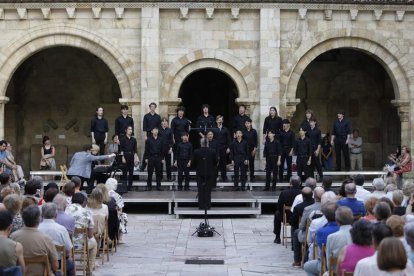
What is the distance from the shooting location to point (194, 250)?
53.7 ft

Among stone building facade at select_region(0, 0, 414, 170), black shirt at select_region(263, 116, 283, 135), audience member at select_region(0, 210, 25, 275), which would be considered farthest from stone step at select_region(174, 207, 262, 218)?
audience member at select_region(0, 210, 25, 275)

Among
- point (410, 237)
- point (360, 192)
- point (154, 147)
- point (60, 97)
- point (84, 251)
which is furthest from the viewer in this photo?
point (60, 97)

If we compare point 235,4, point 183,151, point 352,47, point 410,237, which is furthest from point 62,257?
point 352,47

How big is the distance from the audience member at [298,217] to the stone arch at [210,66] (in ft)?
34.2

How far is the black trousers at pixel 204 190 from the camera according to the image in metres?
19.7

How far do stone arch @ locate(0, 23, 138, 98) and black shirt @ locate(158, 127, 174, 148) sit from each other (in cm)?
289

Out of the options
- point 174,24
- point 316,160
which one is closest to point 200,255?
point 316,160

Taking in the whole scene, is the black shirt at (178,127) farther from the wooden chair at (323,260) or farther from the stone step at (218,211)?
the wooden chair at (323,260)

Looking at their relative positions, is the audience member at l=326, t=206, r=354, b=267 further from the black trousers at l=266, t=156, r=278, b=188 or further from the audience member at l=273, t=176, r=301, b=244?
the black trousers at l=266, t=156, r=278, b=188

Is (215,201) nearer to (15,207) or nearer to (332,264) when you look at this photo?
(15,207)

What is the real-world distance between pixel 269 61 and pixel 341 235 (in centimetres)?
1487

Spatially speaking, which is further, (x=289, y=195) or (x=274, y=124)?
(x=274, y=124)

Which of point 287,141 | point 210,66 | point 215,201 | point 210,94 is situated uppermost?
point 210,66

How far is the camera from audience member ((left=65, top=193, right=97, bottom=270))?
1343 cm
